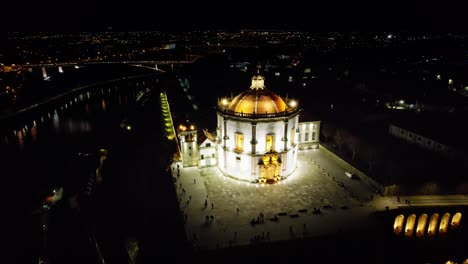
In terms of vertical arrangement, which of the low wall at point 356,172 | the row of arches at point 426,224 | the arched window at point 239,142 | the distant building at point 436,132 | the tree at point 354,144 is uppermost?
the arched window at point 239,142

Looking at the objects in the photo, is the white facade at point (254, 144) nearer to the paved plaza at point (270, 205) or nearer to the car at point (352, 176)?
the paved plaza at point (270, 205)

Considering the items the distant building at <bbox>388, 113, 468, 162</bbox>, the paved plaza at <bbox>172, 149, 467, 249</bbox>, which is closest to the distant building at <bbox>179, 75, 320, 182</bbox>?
the paved plaza at <bbox>172, 149, 467, 249</bbox>

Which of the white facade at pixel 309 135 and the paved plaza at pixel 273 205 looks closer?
the paved plaza at pixel 273 205

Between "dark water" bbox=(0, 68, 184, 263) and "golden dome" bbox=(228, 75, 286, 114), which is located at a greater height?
"golden dome" bbox=(228, 75, 286, 114)

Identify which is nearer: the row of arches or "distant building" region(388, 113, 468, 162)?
the row of arches

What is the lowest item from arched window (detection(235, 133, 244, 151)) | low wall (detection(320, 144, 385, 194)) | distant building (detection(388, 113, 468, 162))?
low wall (detection(320, 144, 385, 194))

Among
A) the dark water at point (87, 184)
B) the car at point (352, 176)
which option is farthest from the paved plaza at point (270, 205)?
the dark water at point (87, 184)

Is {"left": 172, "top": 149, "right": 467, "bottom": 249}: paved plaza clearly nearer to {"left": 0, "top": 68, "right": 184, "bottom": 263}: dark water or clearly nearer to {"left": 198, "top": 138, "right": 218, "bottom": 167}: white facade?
{"left": 198, "top": 138, "right": 218, "bottom": 167}: white facade
